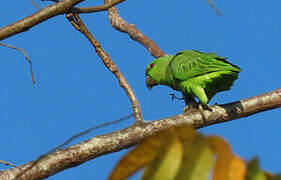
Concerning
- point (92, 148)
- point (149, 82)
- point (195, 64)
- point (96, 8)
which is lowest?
point (92, 148)

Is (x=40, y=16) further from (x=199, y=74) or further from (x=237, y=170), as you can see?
(x=199, y=74)

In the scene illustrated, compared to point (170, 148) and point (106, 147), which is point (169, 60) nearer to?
point (106, 147)

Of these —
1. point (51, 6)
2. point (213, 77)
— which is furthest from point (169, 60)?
point (51, 6)

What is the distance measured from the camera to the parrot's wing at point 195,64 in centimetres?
691

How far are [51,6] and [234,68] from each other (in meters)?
3.94

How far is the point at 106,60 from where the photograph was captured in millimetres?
5176

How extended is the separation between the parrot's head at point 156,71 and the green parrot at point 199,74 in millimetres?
93

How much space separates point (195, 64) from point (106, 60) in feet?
8.05

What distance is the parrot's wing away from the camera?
6.91 metres

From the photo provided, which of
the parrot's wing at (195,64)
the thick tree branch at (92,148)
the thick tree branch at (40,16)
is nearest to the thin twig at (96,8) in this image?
the thick tree branch at (40,16)

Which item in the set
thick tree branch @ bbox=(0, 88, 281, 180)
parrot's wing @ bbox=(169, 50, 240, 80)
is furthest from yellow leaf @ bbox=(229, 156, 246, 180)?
parrot's wing @ bbox=(169, 50, 240, 80)

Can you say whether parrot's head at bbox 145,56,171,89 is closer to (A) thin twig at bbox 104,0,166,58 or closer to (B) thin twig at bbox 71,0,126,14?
(A) thin twig at bbox 104,0,166,58

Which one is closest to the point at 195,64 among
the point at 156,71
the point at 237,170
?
the point at 156,71

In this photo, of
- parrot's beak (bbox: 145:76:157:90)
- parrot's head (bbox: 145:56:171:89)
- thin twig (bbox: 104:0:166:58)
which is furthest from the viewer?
parrot's beak (bbox: 145:76:157:90)
